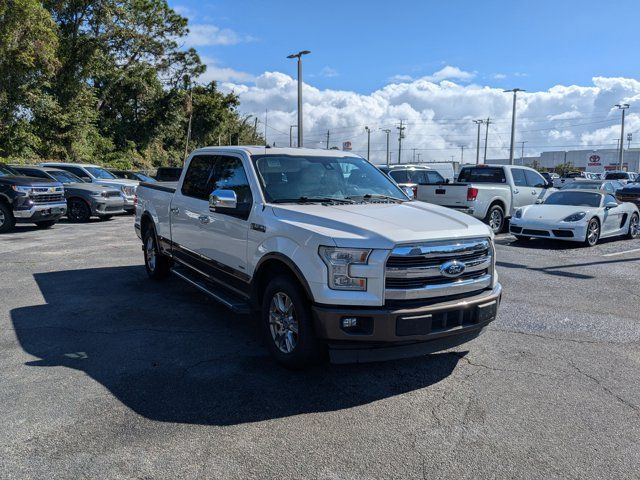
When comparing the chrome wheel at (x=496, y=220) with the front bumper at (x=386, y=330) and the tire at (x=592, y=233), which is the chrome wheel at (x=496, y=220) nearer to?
the tire at (x=592, y=233)

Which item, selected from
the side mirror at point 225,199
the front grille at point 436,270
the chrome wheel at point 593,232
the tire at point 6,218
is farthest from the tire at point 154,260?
the chrome wheel at point 593,232

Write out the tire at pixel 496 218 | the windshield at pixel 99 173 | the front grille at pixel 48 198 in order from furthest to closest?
the windshield at pixel 99 173, the tire at pixel 496 218, the front grille at pixel 48 198

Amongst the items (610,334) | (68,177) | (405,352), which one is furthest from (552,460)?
(68,177)

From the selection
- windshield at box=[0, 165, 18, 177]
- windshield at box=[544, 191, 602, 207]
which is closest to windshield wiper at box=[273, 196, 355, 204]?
windshield at box=[544, 191, 602, 207]

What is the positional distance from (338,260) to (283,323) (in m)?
0.88

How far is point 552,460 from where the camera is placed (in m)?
3.17

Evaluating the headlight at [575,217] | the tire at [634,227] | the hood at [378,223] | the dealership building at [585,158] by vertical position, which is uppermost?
the dealership building at [585,158]

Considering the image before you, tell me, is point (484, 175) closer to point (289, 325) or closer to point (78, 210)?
point (289, 325)

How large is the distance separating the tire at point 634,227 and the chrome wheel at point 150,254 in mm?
12135

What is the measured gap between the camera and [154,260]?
7.89 meters

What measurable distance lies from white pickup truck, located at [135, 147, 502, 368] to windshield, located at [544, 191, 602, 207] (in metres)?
8.85

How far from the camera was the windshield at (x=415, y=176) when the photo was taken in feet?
57.2

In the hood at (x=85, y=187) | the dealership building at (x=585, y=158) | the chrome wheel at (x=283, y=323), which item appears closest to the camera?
the chrome wheel at (x=283, y=323)

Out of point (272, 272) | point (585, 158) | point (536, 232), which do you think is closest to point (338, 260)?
point (272, 272)
